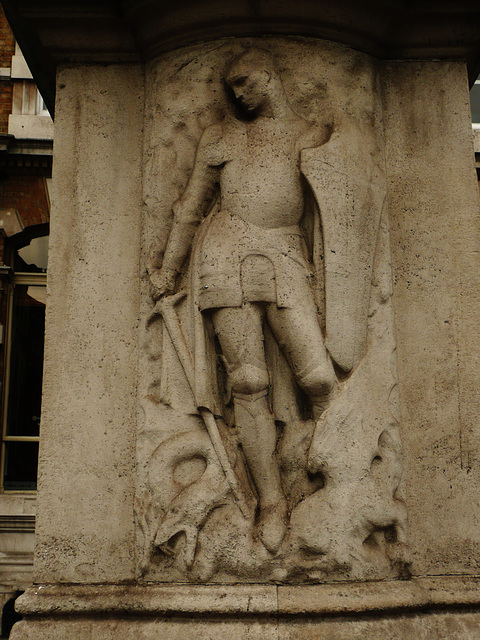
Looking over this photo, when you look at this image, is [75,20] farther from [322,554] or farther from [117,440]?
[322,554]

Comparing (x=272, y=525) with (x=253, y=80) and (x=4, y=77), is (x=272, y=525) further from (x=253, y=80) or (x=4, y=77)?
(x=4, y=77)

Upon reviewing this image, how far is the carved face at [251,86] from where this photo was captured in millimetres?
3965

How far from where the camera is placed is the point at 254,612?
3428 mm

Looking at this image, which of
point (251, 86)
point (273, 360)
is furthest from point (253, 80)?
point (273, 360)

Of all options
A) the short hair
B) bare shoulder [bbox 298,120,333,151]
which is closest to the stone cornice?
the short hair

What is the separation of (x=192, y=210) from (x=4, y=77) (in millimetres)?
11156

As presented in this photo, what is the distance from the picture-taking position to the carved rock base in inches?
135

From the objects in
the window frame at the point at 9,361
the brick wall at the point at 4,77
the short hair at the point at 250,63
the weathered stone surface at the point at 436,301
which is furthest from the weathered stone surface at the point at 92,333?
the brick wall at the point at 4,77

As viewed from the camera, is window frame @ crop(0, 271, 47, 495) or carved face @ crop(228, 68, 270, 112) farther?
window frame @ crop(0, 271, 47, 495)

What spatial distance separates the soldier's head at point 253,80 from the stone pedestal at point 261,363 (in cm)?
1

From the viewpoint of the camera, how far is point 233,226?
386 cm

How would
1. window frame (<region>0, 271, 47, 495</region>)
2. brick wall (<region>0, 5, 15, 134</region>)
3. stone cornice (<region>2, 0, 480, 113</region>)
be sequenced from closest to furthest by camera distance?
stone cornice (<region>2, 0, 480, 113</region>) < window frame (<region>0, 271, 47, 495</region>) < brick wall (<region>0, 5, 15, 134</region>)

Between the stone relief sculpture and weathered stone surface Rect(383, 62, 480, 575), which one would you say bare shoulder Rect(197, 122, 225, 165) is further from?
weathered stone surface Rect(383, 62, 480, 575)

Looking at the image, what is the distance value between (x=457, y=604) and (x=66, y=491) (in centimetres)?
191
